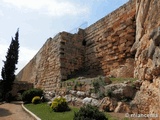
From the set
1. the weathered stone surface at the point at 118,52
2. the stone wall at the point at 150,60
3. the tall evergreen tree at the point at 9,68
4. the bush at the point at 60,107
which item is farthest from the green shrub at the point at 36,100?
the tall evergreen tree at the point at 9,68

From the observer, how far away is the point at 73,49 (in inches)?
563

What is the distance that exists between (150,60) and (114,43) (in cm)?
498

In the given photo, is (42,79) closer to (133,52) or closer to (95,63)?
(95,63)

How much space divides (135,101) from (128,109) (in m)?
0.40

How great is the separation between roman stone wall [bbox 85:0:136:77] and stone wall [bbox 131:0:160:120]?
2.40 metres

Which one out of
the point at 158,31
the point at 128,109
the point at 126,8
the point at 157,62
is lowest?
the point at 128,109

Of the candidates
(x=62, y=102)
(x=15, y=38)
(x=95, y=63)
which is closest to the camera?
(x=62, y=102)

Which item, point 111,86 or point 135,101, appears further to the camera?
point 111,86

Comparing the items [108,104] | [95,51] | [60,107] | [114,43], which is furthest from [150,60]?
[95,51]

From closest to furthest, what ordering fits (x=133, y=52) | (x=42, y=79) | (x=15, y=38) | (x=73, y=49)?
(x=133, y=52)
(x=73, y=49)
(x=42, y=79)
(x=15, y=38)

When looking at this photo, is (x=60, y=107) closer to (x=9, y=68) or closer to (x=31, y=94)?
(x=31, y=94)

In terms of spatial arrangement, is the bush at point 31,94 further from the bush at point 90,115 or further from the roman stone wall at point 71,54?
the bush at point 90,115

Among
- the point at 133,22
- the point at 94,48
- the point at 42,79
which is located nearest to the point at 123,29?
the point at 133,22

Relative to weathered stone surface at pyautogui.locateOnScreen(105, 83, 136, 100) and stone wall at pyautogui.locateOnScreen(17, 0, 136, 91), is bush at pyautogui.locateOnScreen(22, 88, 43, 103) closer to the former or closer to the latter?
stone wall at pyautogui.locateOnScreen(17, 0, 136, 91)
